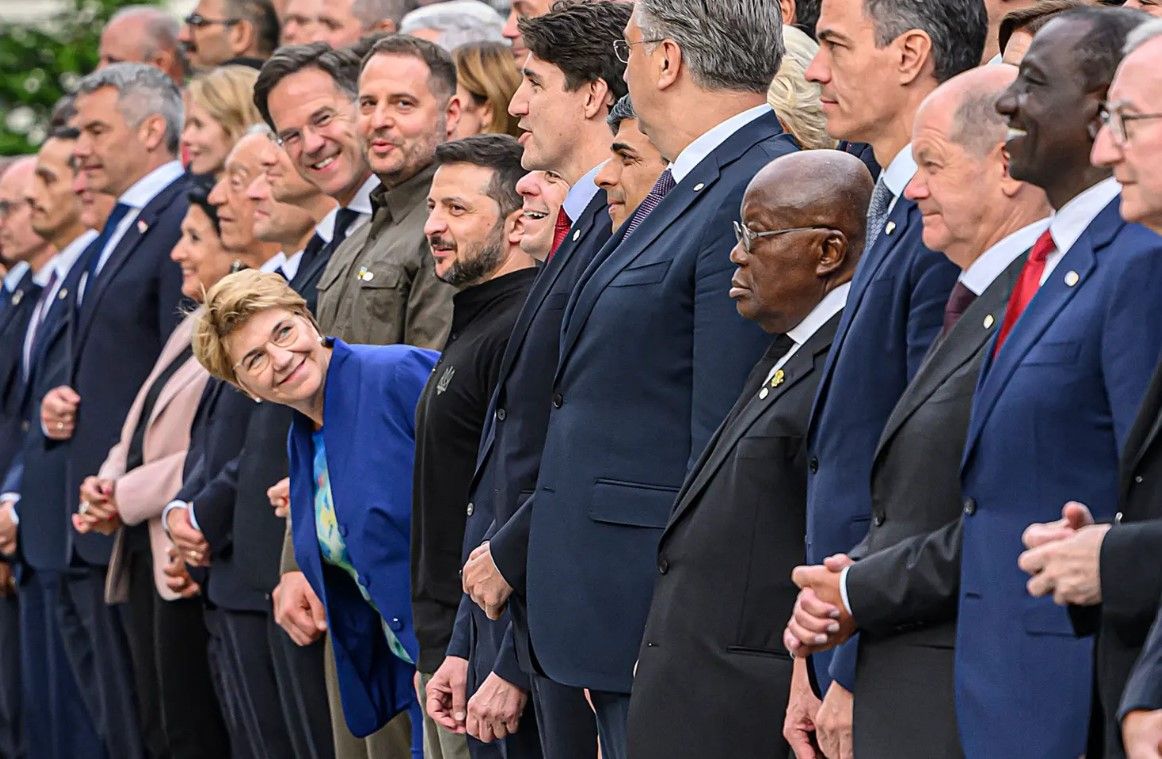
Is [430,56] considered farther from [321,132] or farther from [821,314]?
[821,314]

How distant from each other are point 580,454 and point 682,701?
0.57 meters

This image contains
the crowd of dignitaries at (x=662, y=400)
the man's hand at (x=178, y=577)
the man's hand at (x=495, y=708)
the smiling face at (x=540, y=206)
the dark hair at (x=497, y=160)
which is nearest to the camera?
the crowd of dignitaries at (x=662, y=400)

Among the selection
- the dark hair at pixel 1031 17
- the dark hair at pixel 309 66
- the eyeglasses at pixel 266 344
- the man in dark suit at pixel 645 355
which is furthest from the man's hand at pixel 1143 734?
A: the dark hair at pixel 309 66

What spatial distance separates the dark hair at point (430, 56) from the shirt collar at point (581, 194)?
3.87 ft

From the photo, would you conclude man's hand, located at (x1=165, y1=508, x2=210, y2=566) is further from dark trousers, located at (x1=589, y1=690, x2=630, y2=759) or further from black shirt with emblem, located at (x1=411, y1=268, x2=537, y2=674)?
dark trousers, located at (x1=589, y1=690, x2=630, y2=759)

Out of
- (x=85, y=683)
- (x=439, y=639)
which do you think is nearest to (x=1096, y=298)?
(x=439, y=639)

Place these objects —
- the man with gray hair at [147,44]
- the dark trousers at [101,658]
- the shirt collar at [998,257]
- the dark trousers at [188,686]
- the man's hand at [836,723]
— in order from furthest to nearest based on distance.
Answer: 1. the man with gray hair at [147,44]
2. the dark trousers at [101,658]
3. the dark trousers at [188,686]
4. the man's hand at [836,723]
5. the shirt collar at [998,257]

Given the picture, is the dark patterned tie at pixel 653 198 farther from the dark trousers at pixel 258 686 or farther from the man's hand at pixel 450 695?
the dark trousers at pixel 258 686

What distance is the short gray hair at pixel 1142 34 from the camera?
2.91 m

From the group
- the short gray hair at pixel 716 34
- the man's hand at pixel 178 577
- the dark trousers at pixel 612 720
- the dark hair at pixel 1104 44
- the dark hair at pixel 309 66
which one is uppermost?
the dark hair at pixel 1104 44

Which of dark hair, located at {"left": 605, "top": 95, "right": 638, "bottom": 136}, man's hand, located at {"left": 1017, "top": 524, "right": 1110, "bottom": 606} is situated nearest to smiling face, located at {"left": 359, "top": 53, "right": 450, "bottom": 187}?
dark hair, located at {"left": 605, "top": 95, "right": 638, "bottom": 136}

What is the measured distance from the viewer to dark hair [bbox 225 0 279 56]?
8500mm

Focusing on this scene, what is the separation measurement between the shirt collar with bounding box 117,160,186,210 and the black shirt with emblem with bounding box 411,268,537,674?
123 inches

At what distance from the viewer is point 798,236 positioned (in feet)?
12.3
